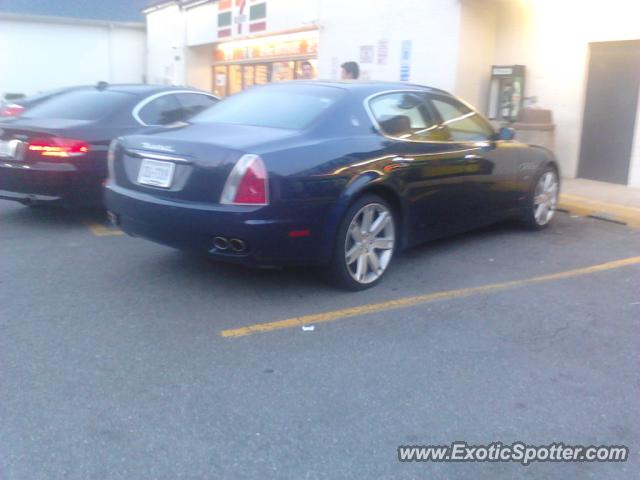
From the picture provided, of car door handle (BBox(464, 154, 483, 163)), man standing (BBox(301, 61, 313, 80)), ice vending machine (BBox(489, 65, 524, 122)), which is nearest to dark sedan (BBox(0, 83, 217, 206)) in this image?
car door handle (BBox(464, 154, 483, 163))

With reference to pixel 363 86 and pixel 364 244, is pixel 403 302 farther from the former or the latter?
pixel 363 86

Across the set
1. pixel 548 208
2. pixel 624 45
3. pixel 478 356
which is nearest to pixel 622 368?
pixel 478 356

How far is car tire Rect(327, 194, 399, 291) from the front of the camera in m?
5.19

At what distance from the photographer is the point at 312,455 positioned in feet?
10.5

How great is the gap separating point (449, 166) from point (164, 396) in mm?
3354

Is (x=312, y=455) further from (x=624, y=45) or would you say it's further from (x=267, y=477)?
(x=624, y=45)

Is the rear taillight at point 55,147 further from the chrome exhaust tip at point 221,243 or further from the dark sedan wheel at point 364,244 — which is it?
the dark sedan wheel at point 364,244

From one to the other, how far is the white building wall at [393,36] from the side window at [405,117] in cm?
570

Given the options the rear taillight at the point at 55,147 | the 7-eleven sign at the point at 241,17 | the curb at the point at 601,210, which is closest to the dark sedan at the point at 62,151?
the rear taillight at the point at 55,147

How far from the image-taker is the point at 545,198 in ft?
25.0

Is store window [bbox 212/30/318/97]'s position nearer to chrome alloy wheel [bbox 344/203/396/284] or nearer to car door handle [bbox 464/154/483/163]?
car door handle [bbox 464/154/483/163]

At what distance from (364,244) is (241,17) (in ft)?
48.3

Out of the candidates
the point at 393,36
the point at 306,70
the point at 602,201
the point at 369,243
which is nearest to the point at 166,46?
the point at 306,70

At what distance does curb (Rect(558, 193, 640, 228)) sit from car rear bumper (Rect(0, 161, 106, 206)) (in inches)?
214
